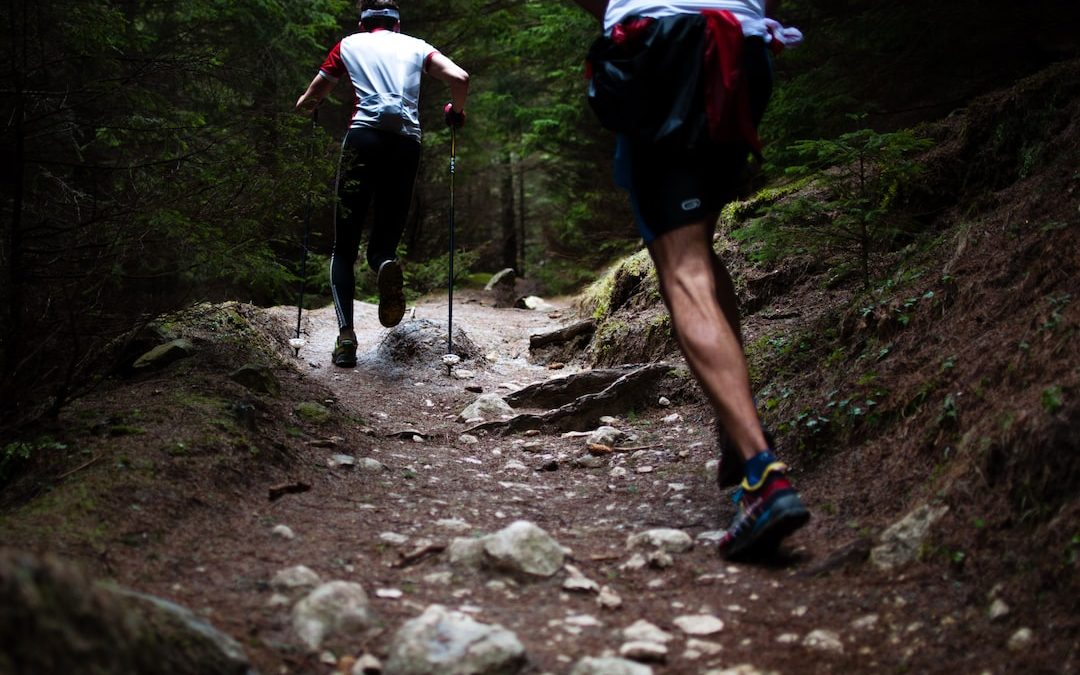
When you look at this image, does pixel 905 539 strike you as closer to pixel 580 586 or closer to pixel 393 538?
pixel 580 586

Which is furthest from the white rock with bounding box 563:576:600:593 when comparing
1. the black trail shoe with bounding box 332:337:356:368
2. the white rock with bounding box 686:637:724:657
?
the black trail shoe with bounding box 332:337:356:368

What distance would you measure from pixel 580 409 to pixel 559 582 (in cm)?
266

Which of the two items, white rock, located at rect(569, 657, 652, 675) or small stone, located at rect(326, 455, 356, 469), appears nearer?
white rock, located at rect(569, 657, 652, 675)

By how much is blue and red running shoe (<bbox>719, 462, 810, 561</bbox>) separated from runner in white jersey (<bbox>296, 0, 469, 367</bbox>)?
4.04m

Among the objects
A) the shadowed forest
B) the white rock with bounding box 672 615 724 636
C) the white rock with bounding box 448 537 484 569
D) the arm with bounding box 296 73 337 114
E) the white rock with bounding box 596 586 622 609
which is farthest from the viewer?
the arm with bounding box 296 73 337 114

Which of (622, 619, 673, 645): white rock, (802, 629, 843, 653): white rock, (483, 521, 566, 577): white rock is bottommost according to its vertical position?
(483, 521, 566, 577): white rock

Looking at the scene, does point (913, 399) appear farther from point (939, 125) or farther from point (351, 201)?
point (351, 201)

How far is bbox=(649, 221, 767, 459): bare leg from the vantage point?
2410 mm

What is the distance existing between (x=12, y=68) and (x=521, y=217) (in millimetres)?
22281

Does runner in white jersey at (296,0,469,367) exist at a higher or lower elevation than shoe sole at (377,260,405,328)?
higher

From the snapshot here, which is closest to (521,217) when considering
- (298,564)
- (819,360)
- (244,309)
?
(244,309)

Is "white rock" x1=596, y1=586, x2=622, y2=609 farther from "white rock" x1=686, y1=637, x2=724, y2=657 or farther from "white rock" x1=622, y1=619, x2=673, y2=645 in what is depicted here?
"white rock" x1=686, y1=637, x2=724, y2=657

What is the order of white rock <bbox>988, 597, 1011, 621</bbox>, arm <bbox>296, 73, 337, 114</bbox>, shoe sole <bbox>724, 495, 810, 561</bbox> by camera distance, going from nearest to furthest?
white rock <bbox>988, 597, 1011, 621</bbox> < shoe sole <bbox>724, 495, 810, 561</bbox> < arm <bbox>296, 73, 337, 114</bbox>

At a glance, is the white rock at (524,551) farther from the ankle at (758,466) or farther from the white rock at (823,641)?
the white rock at (823,641)
